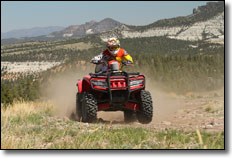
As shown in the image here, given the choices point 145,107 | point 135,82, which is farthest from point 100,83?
point 145,107

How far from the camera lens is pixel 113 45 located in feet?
34.8

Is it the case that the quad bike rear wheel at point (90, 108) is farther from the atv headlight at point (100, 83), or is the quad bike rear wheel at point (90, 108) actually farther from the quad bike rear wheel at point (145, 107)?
the quad bike rear wheel at point (145, 107)

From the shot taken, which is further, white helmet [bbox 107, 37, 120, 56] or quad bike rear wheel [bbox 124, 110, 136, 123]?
quad bike rear wheel [bbox 124, 110, 136, 123]

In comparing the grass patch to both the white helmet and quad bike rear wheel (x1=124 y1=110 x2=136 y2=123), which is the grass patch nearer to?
quad bike rear wheel (x1=124 y1=110 x2=136 y2=123)

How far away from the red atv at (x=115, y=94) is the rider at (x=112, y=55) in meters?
0.65

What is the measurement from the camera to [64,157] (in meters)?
4.32

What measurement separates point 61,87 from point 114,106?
11556mm

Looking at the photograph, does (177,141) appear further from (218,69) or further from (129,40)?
(129,40)

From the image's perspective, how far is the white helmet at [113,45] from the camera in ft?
34.8

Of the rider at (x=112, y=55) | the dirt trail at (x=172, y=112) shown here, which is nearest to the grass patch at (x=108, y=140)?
the dirt trail at (x=172, y=112)

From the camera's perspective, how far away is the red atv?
914cm

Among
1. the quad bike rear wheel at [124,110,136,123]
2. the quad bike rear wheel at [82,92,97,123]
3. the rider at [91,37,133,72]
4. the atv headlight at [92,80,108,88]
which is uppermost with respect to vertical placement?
the rider at [91,37,133,72]

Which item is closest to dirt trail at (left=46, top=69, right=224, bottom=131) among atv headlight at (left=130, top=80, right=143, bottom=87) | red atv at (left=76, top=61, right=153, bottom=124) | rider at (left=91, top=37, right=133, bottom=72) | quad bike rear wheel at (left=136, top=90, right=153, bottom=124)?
quad bike rear wheel at (left=136, top=90, right=153, bottom=124)

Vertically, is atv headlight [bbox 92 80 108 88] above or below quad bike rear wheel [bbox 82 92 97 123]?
above
